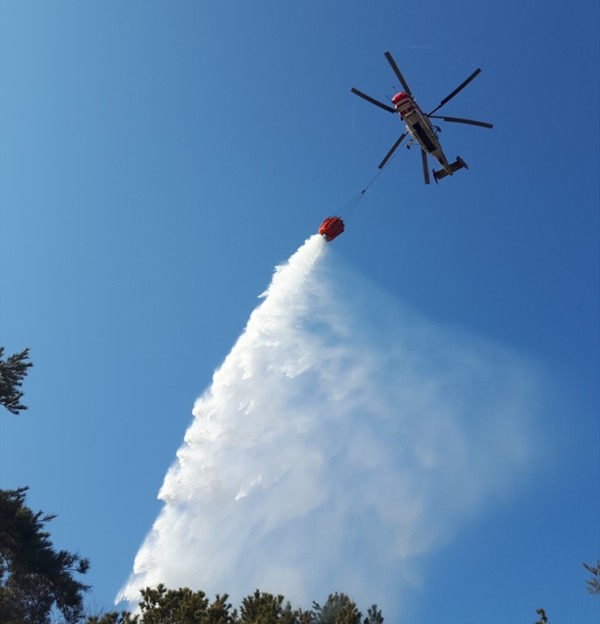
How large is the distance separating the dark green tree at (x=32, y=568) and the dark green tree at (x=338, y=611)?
623 inches

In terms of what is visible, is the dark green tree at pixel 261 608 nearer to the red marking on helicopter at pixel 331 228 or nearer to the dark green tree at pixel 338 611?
the dark green tree at pixel 338 611

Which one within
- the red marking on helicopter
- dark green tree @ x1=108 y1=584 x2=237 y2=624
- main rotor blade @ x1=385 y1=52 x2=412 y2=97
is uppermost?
main rotor blade @ x1=385 y1=52 x2=412 y2=97

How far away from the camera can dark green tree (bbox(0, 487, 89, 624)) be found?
100 ft

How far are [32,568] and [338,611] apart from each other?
18.5m

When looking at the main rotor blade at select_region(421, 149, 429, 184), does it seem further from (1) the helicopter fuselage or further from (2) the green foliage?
(2) the green foliage

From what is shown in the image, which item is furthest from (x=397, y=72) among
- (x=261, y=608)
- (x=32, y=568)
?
(x=32, y=568)

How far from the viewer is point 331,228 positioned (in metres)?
36.7

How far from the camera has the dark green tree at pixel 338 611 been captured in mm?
25156

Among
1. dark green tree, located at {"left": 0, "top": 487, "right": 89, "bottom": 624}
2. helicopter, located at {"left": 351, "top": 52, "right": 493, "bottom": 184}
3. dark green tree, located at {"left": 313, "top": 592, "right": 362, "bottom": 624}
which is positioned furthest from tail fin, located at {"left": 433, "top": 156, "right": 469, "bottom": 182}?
dark green tree, located at {"left": 0, "top": 487, "right": 89, "bottom": 624}

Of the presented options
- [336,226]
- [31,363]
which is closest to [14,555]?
[31,363]

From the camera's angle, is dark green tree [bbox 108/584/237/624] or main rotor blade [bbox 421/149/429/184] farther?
main rotor blade [bbox 421/149/429/184]

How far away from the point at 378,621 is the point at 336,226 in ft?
80.4

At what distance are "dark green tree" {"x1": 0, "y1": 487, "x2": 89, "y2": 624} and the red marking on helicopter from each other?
25841mm

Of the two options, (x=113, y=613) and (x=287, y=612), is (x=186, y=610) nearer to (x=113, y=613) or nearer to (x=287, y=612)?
(x=113, y=613)
